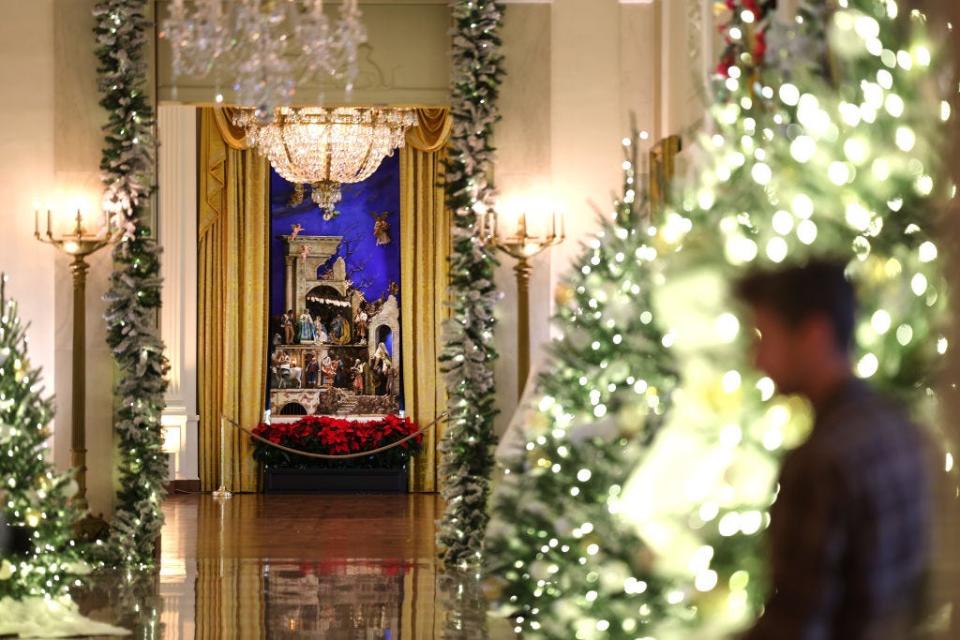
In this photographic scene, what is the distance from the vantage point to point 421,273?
20375mm

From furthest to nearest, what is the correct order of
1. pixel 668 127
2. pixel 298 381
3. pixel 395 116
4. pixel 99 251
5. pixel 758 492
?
pixel 298 381
pixel 395 116
pixel 99 251
pixel 668 127
pixel 758 492

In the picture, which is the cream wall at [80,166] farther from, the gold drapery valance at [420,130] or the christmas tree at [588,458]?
the gold drapery valance at [420,130]

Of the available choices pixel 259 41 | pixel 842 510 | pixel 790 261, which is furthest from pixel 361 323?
pixel 842 510

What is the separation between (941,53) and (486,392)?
347 inches

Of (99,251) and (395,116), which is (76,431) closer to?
(99,251)

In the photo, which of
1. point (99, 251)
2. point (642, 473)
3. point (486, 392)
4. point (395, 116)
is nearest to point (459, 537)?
point (486, 392)

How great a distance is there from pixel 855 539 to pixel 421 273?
17.9 m

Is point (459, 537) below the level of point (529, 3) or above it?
below

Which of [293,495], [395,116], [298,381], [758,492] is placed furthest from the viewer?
[298,381]

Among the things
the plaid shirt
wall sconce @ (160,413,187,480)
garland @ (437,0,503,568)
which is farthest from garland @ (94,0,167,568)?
the plaid shirt

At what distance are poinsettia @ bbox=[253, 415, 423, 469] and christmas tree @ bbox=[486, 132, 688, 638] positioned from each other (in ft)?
39.6

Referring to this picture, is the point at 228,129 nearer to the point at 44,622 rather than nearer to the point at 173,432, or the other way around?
the point at 173,432

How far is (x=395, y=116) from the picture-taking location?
694 inches

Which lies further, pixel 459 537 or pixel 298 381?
pixel 298 381
